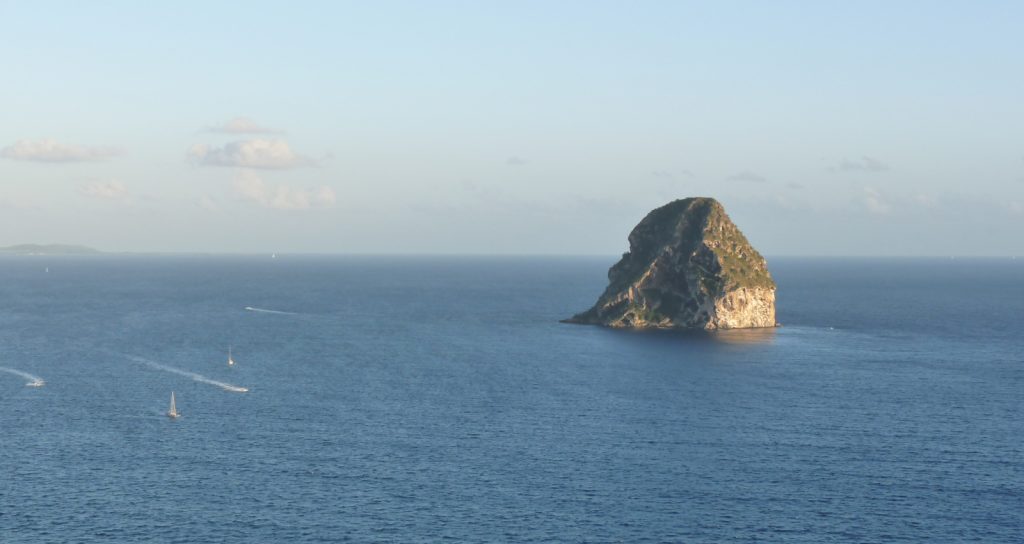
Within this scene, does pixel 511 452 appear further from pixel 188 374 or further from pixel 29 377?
pixel 29 377

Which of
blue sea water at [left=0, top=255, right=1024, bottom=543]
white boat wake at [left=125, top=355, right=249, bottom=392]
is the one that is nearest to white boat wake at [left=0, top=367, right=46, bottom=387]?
blue sea water at [left=0, top=255, right=1024, bottom=543]

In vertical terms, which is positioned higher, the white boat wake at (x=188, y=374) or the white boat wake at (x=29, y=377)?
the white boat wake at (x=188, y=374)

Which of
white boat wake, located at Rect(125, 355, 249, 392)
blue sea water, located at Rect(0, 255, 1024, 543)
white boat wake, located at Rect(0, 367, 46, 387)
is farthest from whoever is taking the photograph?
white boat wake, located at Rect(0, 367, 46, 387)

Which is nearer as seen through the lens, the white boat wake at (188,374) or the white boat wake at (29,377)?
Result: the white boat wake at (188,374)

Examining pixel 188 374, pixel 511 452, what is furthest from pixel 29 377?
pixel 511 452

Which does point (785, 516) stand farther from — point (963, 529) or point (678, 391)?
point (678, 391)

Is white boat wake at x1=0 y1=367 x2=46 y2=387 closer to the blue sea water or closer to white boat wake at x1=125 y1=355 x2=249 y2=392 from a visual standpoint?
the blue sea water

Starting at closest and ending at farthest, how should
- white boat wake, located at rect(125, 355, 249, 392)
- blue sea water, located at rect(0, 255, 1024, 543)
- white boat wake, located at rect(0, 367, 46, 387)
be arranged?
blue sea water, located at rect(0, 255, 1024, 543) < white boat wake, located at rect(125, 355, 249, 392) < white boat wake, located at rect(0, 367, 46, 387)

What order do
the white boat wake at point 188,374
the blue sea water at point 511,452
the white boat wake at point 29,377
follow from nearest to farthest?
the blue sea water at point 511,452
the white boat wake at point 188,374
the white boat wake at point 29,377

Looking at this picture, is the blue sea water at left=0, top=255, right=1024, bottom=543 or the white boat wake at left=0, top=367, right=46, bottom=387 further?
the white boat wake at left=0, top=367, right=46, bottom=387

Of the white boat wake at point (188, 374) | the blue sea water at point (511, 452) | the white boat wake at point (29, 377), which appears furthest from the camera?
the white boat wake at point (29, 377)

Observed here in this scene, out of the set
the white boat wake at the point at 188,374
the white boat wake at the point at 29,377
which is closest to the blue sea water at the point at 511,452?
the white boat wake at the point at 188,374

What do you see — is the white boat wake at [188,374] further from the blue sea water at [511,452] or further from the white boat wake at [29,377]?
the white boat wake at [29,377]
